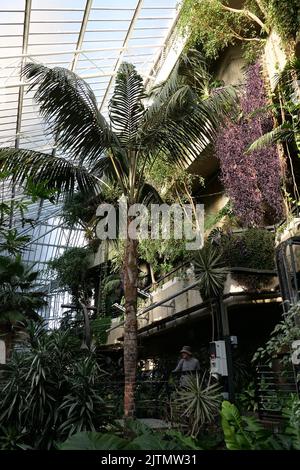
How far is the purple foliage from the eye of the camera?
27.5ft

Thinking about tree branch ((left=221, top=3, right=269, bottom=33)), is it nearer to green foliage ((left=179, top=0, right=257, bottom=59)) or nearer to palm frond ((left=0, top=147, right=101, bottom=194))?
green foliage ((left=179, top=0, right=257, bottom=59))

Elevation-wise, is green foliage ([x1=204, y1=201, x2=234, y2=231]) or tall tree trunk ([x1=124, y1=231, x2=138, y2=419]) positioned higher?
green foliage ([x1=204, y1=201, x2=234, y2=231])

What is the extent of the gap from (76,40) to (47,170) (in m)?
8.28

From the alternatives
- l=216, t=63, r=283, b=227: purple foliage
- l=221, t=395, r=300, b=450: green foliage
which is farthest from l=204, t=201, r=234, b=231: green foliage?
l=221, t=395, r=300, b=450: green foliage

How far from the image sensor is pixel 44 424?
4953 mm

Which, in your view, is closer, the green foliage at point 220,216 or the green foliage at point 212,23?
the green foliage at point 212,23

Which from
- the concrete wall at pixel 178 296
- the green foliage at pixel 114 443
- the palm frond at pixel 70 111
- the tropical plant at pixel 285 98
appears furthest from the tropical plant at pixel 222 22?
the green foliage at pixel 114 443

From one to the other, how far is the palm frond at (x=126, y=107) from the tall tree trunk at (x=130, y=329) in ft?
6.34

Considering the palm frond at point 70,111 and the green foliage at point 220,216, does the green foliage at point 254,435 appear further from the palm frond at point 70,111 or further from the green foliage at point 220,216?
the green foliage at point 220,216

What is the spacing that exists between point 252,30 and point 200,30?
1.30 m

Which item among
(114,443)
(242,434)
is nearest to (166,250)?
(242,434)

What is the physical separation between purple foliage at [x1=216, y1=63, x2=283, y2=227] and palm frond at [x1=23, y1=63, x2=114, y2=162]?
3.11 m

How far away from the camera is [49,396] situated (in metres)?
5.01

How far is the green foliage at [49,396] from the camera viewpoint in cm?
491
